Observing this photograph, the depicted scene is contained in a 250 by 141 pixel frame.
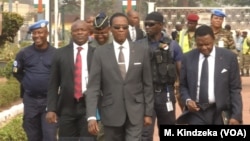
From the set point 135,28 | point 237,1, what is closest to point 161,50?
point 135,28

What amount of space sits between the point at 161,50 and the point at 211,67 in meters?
1.14

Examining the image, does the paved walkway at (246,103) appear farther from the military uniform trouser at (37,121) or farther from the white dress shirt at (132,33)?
the military uniform trouser at (37,121)

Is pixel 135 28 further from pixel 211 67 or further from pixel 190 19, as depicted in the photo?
pixel 211 67

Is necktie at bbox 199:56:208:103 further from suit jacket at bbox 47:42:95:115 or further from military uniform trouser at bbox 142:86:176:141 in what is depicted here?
suit jacket at bbox 47:42:95:115

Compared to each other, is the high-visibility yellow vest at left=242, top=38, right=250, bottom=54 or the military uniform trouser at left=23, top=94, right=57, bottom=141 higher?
the military uniform trouser at left=23, top=94, right=57, bottom=141

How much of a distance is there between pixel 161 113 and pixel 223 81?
4.38 feet

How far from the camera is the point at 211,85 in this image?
679 centimetres

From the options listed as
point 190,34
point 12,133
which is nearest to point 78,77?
point 12,133

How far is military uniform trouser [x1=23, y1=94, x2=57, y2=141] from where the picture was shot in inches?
332

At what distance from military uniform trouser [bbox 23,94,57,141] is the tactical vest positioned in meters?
1.42

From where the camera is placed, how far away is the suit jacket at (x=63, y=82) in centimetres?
763

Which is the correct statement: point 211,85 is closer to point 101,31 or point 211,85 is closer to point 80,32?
point 80,32

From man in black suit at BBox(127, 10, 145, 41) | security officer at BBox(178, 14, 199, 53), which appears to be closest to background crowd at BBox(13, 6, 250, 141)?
man in black suit at BBox(127, 10, 145, 41)

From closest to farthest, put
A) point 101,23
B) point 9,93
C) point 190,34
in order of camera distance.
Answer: point 101,23, point 190,34, point 9,93
